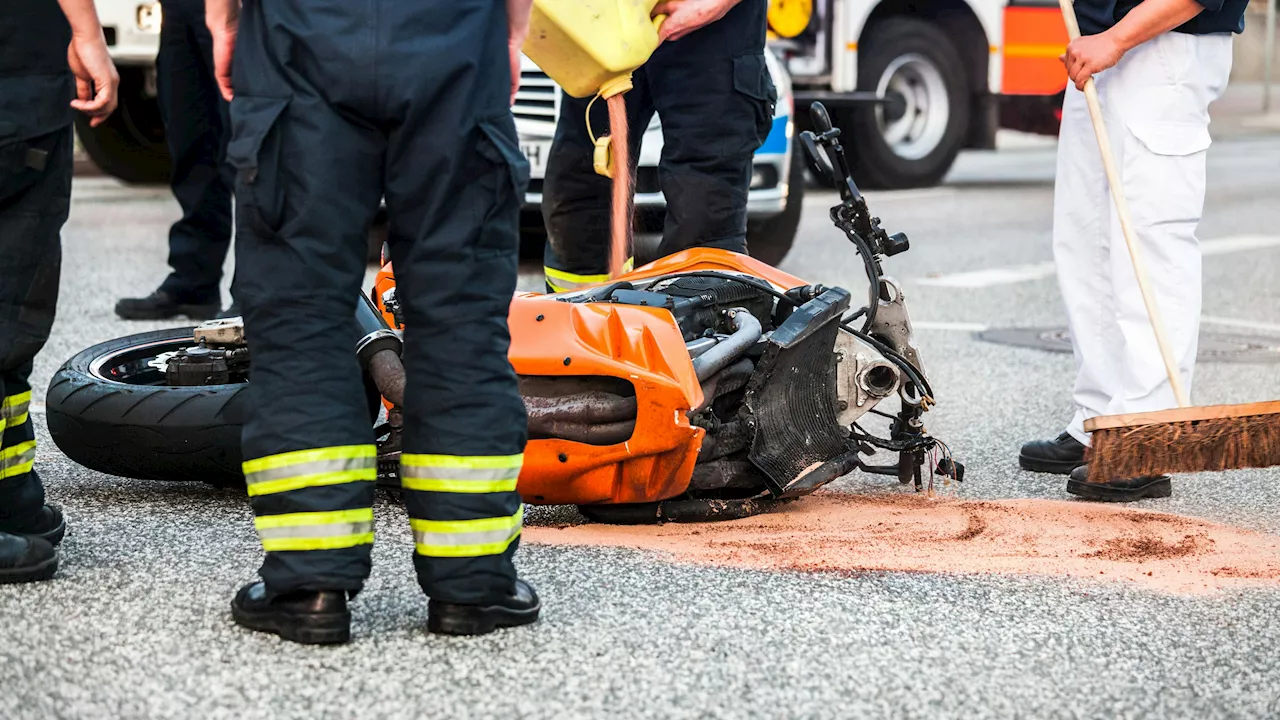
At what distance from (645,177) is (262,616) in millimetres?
5613

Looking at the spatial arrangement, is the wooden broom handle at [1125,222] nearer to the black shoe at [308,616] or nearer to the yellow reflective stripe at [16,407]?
the black shoe at [308,616]

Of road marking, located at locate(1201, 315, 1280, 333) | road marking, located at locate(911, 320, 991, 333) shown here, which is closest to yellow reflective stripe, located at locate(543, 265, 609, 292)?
road marking, located at locate(911, 320, 991, 333)

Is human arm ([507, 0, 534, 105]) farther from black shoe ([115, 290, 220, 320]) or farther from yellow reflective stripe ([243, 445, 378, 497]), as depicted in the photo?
black shoe ([115, 290, 220, 320])

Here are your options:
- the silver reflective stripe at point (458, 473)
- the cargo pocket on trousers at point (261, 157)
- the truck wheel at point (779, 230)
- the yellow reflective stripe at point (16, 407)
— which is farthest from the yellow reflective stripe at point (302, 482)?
the truck wheel at point (779, 230)

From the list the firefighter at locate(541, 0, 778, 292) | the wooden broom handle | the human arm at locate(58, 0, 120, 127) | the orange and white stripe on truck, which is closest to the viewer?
the human arm at locate(58, 0, 120, 127)

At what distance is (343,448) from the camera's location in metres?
2.69

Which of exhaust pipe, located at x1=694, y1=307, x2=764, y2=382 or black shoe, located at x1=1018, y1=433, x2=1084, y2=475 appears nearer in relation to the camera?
exhaust pipe, located at x1=694, y1=307, x2=764, y2=382

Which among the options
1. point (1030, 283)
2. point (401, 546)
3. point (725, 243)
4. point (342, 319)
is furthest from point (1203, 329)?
point (342, 319)

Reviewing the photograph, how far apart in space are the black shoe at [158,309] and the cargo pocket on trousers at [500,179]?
13.7 ft

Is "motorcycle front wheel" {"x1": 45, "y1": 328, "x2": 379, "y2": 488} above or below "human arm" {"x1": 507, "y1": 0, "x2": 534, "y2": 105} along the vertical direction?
below

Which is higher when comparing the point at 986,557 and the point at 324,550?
the point at 324,550

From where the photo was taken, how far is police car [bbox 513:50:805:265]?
804 centimetres

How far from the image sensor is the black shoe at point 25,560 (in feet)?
10.1

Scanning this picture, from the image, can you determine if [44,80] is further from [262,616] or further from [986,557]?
[986,557]
